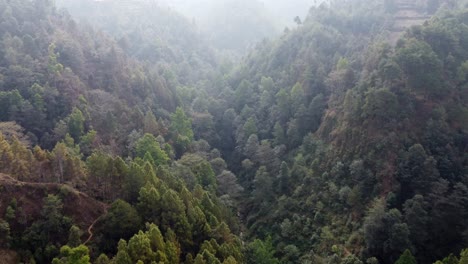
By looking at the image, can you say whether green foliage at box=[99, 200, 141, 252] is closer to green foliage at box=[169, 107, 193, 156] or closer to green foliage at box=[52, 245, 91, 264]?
green foliage at box=[52, 245, 91, 264]

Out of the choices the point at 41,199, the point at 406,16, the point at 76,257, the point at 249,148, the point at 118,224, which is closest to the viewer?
the point at 76,257

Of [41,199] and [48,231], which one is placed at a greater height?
[41,199]

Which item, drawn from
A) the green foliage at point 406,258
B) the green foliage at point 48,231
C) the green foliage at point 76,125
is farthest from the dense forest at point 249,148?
the green foliage at point 76,125

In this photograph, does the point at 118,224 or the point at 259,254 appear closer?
the point at 118,224

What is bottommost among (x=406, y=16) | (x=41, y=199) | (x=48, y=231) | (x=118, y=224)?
(x=48, y=231)

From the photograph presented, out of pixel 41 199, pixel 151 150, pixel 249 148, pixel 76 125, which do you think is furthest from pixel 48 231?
pixel 249 148

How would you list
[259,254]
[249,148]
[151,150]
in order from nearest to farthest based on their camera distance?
[259,254] < [151,150] < [249,148]

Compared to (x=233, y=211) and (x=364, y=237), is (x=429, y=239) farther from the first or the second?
(x=233, y=211)

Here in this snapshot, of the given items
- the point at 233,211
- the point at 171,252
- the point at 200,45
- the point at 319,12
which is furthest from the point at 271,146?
the point at 200,45

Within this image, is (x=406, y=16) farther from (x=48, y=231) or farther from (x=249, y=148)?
(x=48, y=231)
